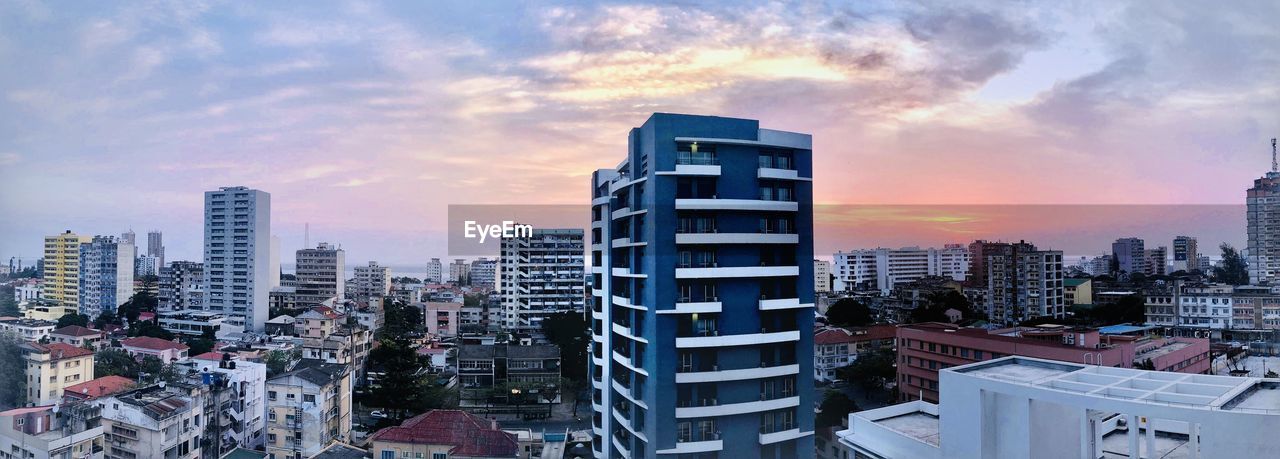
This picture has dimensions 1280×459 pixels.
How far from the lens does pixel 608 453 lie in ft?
14.6

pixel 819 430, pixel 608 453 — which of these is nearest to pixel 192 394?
pixel 608 453

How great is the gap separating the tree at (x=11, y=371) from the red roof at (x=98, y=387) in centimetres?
98

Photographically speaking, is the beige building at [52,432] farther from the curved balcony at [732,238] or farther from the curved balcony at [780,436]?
the curved balcony at [780,436]

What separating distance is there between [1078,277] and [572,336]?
31.4 ft

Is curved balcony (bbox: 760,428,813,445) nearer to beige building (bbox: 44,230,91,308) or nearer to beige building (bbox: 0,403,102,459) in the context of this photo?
beige building (bbox: 0,403,102,459)

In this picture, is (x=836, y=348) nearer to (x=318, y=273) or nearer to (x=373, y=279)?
(x=318, y=273)

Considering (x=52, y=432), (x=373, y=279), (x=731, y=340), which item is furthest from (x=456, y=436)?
(x=373, y=279)

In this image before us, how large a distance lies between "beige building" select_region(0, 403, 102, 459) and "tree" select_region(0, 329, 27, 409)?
69 millimetres

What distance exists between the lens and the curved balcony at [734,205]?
10.8ft

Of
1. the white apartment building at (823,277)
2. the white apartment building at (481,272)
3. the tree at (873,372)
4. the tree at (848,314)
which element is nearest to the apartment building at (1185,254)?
the tree at (848,314)

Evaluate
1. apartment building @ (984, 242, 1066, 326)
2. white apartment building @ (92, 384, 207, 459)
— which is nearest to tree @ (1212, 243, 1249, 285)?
apartment building @ (984, 242, 1066, 326)

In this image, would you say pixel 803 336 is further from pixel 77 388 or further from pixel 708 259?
pixel 77 388

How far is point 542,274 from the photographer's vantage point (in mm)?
13617

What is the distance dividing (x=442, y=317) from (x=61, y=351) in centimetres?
930
